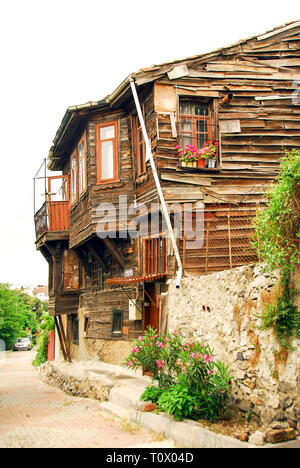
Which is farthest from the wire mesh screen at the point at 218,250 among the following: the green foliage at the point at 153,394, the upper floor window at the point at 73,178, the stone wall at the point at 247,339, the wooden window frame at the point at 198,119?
the upper floor window at the point at 73,178

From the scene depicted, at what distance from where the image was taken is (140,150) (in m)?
14.2

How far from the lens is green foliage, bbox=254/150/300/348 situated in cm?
649

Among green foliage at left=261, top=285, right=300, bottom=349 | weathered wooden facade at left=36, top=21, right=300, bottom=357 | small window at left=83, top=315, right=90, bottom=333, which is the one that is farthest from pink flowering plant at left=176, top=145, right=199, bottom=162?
small window at left=83, top=315, right=90, bottom=333

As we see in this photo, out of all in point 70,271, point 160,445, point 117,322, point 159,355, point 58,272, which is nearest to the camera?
point 160,445

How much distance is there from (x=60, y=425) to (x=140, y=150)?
769 centimetres

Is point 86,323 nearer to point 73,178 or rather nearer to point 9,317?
point 73,178

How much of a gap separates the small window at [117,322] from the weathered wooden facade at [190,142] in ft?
0.10

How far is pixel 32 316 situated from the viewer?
71.1 m

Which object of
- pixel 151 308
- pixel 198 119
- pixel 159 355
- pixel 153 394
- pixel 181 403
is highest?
pixel 198 119

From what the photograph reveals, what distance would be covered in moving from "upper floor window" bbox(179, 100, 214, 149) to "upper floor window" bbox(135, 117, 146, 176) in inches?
51.1

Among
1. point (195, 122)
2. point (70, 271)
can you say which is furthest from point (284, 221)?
point (70, 271)
